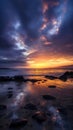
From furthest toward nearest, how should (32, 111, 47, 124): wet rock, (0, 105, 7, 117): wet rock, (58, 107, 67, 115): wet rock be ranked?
1. (58, 107, 67, 115): wet rock
2. (0, 105, 7, 117): wet rock
3. (32, 111, 47, 124): wet rock

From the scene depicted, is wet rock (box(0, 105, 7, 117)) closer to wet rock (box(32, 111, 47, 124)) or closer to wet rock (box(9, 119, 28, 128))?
wet rock (box(9, 119, 28, 128))

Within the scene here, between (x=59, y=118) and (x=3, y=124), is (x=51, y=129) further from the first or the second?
(x=3, y=124)

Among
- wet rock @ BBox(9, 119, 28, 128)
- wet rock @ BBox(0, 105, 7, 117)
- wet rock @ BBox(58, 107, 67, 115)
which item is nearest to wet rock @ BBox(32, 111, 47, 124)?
wet rock @ BBox(9, 119, 28, 128)

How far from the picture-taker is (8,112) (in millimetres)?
12219

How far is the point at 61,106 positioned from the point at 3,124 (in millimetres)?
6003

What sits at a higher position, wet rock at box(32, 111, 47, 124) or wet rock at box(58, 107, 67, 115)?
wet rock at box(32, 111, 47, 124)

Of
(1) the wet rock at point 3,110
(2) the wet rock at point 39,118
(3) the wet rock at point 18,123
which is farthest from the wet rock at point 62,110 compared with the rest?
(1) the wet rock at point 3,110

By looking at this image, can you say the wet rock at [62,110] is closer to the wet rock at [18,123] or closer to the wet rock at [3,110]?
the wet rock at [18,123]

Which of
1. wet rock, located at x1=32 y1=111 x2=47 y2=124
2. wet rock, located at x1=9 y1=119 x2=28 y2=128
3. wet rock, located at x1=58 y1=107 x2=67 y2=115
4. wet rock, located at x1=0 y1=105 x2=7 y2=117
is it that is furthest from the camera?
wet rock, located at x1=58 y1=107 x2=67 y2=115

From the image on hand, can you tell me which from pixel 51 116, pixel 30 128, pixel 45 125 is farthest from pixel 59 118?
pixel 30 128

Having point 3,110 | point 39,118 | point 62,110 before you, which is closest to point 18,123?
point 39,118

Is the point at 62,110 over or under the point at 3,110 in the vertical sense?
under

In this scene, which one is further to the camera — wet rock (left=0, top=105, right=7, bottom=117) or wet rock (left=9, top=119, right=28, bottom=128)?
wet rock (left=0, top=105, right=7, bottom=117)

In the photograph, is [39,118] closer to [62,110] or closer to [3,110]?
[62,110]
